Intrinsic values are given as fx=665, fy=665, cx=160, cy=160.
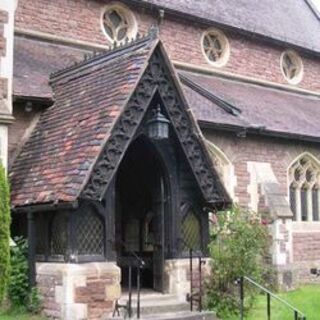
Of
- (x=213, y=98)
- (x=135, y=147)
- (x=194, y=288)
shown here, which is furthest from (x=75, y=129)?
(x=213, y=98)

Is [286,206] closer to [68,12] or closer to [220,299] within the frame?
[220,299]

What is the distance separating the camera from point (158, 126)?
1035cm

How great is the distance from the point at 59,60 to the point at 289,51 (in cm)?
954

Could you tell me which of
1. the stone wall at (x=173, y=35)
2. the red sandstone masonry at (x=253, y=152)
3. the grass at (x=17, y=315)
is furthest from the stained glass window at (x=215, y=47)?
the grass at (x=17, y=315)

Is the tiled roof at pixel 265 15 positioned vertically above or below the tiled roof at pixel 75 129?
above

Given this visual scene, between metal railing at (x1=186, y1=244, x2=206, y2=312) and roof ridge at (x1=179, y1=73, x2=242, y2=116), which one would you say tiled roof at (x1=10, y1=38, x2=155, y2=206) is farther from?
roof ridge at (x1=179, y1=73, x2=242, y2=116)

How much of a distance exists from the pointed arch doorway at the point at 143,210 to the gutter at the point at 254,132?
280 centimetres

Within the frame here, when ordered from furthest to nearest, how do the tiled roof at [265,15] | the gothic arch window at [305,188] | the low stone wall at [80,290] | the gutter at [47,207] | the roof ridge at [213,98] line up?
1. the tiled roof at [265,15]
2. the gothic arch window at [305,188]
3. the roof ridge at [213,98]
4. the low stone wall at [80,290]
5. the gutter at [47,207]

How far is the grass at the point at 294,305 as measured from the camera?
36.5ft

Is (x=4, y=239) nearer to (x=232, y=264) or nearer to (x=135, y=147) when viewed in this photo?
(x=135, y=147)

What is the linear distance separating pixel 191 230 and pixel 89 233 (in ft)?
7.14

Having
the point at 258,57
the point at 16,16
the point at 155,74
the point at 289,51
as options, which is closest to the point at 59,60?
the point at 16,16

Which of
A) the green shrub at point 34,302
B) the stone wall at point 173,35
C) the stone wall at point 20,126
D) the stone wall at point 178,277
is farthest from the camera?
the stone wall at point 173,35

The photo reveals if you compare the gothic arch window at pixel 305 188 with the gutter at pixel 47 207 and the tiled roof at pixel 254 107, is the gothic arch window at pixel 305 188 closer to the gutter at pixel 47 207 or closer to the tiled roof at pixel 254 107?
→ the tiled roof at pixel 254 107
